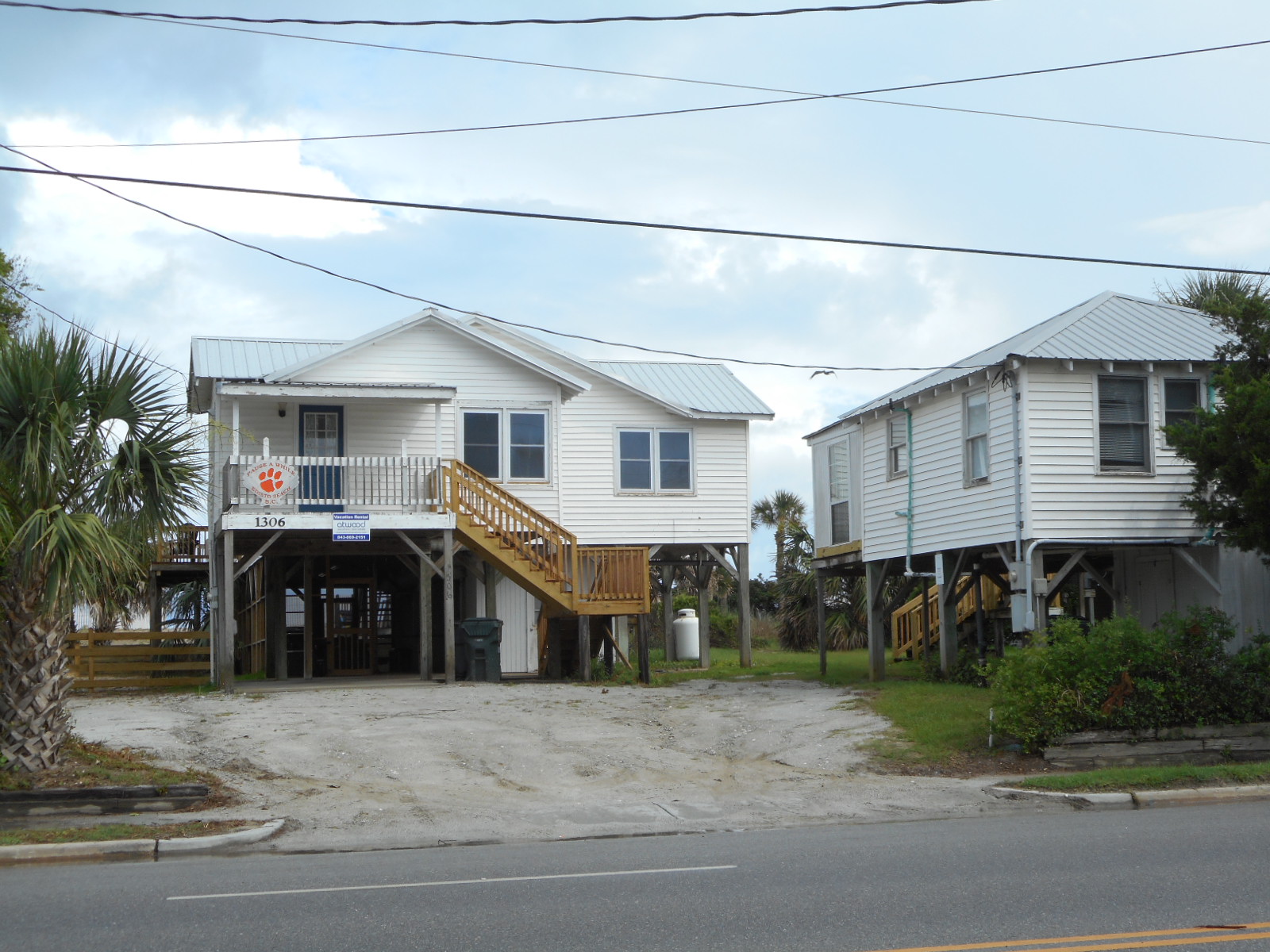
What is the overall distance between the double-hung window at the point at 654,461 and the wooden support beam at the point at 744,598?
6.10ft

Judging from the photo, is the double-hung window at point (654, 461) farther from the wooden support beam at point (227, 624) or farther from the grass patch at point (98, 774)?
the grass patch at point (98, 774)

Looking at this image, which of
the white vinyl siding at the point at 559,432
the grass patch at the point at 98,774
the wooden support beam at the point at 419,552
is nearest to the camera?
the grass patch at the point at 98,774

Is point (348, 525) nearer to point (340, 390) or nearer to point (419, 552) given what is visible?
point (419, 552)

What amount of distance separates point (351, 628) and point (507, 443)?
5.59 meters

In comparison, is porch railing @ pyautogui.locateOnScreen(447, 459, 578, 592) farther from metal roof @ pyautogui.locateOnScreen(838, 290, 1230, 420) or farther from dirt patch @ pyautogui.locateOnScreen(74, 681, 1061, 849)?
metal roof @ pyautogui.locateOnScreen(838, 290, 1230, 420)

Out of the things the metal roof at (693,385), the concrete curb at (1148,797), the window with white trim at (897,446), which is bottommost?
the concrete curb at (1148,797)

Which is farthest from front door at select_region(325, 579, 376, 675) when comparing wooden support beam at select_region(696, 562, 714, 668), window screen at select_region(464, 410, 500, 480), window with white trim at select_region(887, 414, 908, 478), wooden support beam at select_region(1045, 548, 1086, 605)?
wooden support beam at select_region(1045, 548, 1086, 605)

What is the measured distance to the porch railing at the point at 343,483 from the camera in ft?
74.3

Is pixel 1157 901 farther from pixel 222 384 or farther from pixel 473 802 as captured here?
pixel 222 384

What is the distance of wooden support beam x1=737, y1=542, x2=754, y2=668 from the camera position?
94.9 feet

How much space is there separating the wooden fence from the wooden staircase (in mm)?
5550

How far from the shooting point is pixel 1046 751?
48.4 feet

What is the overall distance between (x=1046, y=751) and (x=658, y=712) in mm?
6230

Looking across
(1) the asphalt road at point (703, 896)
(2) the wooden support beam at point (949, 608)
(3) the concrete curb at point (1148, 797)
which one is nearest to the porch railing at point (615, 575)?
(2) the wooden support beam at point (949, 608)
